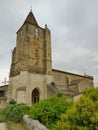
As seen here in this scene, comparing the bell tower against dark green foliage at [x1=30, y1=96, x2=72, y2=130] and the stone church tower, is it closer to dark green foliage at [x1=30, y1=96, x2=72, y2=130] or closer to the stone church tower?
the stone church tower

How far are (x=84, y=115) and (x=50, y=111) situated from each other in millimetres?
5731

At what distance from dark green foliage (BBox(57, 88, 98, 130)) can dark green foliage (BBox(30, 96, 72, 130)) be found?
4.51m

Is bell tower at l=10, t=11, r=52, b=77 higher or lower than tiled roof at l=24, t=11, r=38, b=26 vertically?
lower

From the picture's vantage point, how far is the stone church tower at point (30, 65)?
37.0 metres

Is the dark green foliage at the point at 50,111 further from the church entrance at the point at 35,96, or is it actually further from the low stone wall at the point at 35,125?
the church entrance at the point at 35,96

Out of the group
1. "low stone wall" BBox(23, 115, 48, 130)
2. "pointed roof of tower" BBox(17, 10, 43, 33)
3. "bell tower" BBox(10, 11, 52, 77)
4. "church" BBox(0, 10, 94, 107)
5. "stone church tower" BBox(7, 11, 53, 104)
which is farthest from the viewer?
"pointed roof of tower" BBox(17, 10, 43, 33)

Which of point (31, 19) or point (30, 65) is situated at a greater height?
point (31, 19)

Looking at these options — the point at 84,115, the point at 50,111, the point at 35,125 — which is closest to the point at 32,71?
the point at 50,111

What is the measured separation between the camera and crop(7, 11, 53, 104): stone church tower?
121 ft

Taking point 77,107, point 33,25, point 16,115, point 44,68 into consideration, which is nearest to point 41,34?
point 33,25

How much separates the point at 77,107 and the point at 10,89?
3480 centimetres

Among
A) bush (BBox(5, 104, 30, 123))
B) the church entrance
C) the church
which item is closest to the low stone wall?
bush (BBox(5, 104, 30, 123))

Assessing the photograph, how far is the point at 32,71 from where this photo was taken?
3888 centimetres

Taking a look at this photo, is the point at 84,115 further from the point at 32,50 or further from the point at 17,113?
the point at 32,50
